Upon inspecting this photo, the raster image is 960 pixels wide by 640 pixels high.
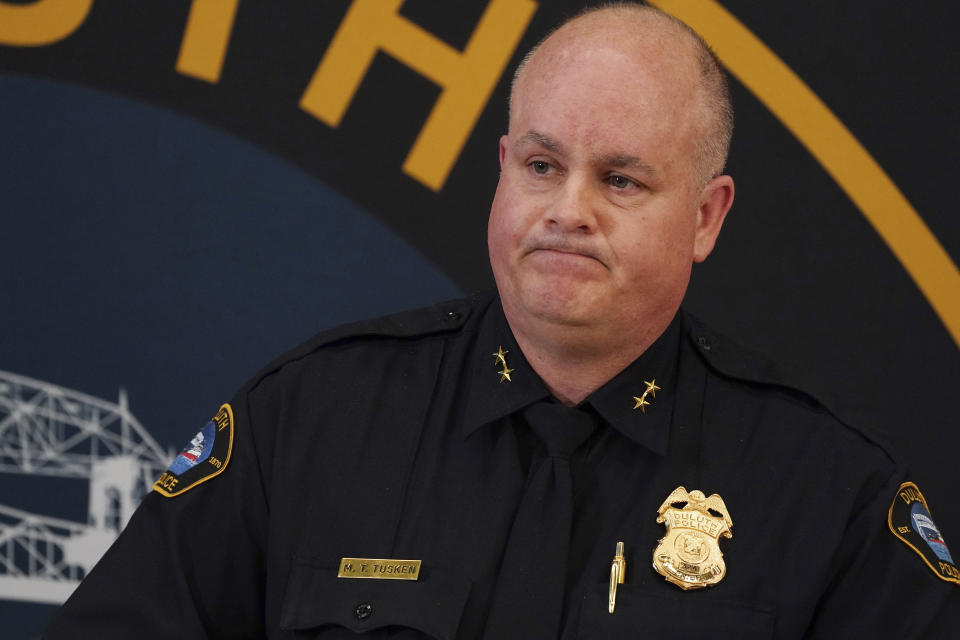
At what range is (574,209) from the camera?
1.40 meters

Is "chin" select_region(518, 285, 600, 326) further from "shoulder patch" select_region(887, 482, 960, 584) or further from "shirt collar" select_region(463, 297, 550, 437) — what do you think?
"shoulder patch" select_region(887, 482, 960, 584)

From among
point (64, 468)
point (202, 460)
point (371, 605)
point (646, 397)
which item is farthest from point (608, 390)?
point (64, 468)

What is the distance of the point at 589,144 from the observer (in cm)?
141

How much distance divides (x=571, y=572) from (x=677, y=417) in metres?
0.26

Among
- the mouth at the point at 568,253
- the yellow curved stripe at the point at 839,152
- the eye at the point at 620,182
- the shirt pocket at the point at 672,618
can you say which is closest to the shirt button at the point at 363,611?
the shirt pocket at the point at 672,618

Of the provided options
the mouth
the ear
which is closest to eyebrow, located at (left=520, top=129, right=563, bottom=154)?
the mouth

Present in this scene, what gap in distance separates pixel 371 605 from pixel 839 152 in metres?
1.13

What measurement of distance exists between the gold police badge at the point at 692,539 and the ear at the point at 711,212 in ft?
1.04

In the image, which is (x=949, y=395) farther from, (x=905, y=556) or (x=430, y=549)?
(x=430, y=549)

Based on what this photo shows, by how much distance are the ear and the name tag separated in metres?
0.54

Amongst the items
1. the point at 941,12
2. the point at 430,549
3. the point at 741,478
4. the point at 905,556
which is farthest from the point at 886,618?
the point at 941,12

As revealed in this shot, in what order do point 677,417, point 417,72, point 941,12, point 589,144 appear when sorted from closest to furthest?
point 589,144 → point 677,417 → point 941,12 → point 417,72

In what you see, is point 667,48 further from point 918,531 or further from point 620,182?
point 918,531

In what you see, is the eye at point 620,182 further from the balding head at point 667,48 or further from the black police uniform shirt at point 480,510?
the black police uniform shirt at point 480,510
